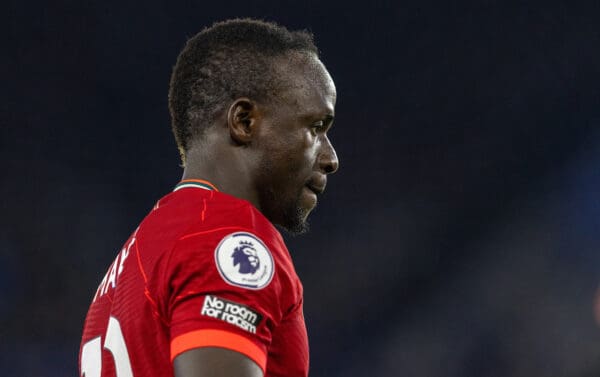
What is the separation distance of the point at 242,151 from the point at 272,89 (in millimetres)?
156

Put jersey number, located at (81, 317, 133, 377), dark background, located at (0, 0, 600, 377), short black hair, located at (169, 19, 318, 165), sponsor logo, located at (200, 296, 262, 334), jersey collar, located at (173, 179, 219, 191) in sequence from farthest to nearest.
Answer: dark background, located at (0, 0, 600, 377), short black hair, located at (169, 19, 318, 165), jersey collar, located at (173, 179, 219, 191), jersey number, located at (81, 317, 133, 377), sponsor logo, located at (200, 296, 262, 334)

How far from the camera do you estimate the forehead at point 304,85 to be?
1.57 metres

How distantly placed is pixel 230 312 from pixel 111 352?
325 millimetres

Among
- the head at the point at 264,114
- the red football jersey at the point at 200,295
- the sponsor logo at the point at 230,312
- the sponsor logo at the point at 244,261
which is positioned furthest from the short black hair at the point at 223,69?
the sponsor logo at the point at 230,312

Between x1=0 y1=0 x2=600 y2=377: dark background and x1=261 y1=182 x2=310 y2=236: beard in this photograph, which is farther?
x1=0 y1=0 x2=600 y2=377: dark background

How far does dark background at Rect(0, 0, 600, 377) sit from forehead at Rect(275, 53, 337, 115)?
20.9 ft

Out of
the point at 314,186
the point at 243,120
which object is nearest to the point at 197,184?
the point at 243,120

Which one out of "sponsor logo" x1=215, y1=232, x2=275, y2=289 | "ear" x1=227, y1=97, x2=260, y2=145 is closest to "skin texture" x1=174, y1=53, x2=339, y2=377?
Result: "ear" x1=227, y1=97, x2=260, y2=145

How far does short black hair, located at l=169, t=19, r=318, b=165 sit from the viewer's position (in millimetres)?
1578

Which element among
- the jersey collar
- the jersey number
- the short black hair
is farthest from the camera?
the short black hair

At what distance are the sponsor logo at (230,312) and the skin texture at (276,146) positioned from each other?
0.47 m

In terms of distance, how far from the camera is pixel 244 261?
1.11 m

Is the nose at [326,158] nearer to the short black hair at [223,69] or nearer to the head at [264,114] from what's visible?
the head at [264,114]

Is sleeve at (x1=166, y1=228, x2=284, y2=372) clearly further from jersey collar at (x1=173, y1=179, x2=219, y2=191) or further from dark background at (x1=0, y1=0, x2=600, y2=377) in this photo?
dark background at (x1=0, y1=0, x2=600, y2=377)
